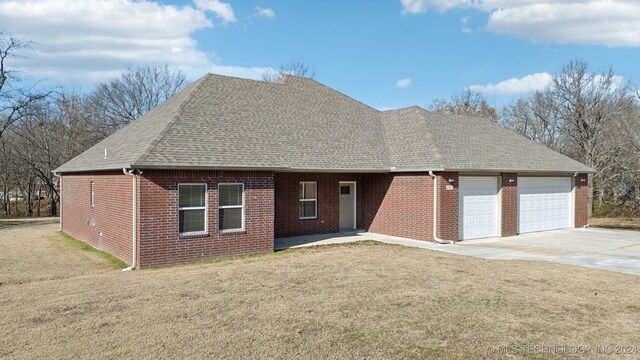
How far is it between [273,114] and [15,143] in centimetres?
3080

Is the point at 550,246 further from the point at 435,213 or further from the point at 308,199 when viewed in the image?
the point at 308,199

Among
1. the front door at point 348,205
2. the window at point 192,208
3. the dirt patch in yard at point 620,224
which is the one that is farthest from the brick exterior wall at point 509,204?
the window at point 192,208

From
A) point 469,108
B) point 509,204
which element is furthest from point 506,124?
point 509,204

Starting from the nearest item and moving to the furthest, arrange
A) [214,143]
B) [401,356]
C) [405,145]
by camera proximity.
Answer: [401,356]
[214,143]
[405,145]

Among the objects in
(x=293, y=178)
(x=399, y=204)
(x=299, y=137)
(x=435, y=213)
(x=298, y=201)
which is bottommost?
(x=435, y=213)

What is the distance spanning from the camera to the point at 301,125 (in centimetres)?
1747

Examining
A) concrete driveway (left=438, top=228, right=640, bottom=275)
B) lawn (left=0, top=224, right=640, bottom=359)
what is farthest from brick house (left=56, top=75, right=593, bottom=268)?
lawn (left=0, top=224, right=640, bottom=359)

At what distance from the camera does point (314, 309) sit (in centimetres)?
752

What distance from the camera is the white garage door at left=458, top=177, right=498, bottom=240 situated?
1648 cm

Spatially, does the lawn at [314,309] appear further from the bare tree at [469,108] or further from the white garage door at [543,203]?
the bare tree at [469,108]

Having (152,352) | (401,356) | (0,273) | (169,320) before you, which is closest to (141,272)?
(0,273)

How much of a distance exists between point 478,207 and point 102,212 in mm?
13311

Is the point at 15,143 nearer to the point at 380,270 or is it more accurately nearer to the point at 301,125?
the point at 301,125

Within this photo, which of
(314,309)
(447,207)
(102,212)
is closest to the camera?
(314,309)
